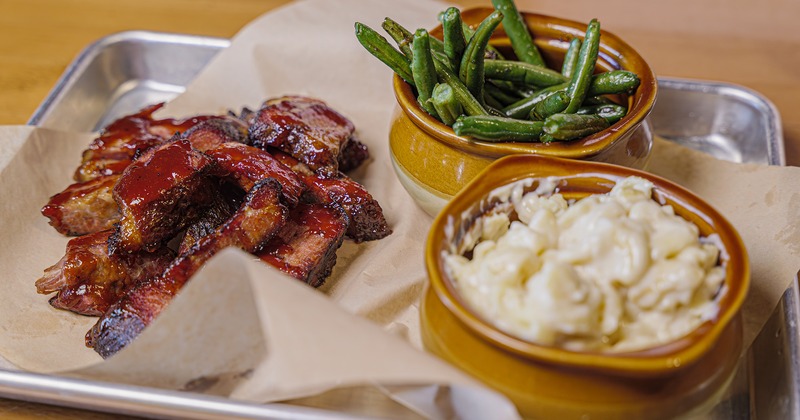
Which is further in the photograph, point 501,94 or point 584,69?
point 501,94

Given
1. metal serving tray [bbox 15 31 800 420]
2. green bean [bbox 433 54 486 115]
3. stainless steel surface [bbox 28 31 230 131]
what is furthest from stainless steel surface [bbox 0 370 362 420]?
stainless steel surface [bbox 28 31 230 131]

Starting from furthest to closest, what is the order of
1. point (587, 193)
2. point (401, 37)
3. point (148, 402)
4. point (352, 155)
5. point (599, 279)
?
point (352, 155), point (401, 37), point (587, 193), point (148, 402), point (599, 279)

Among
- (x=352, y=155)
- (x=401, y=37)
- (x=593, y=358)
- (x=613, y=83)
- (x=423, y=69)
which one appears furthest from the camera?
(x=352, y=155)

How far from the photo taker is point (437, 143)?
7.92ft

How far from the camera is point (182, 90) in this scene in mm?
3615

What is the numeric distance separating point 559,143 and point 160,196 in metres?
1.16

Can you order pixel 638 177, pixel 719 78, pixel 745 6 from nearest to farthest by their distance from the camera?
pixel 638 177 → pixel 719 78 → pixel 745 6

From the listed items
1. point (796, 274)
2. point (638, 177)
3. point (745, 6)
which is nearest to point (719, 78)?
point (745, 6)

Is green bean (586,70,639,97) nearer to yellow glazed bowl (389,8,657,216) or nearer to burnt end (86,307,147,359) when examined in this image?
yellow glazed bowl (389,8,657,216)

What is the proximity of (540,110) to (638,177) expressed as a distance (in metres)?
0.45

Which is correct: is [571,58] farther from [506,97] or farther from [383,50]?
[383,50]

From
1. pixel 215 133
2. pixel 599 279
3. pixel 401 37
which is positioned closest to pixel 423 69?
pixel 401 37

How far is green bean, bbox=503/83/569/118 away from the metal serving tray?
32.6 inches

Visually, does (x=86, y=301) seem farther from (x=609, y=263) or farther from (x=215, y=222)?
(x=609, y=263)
